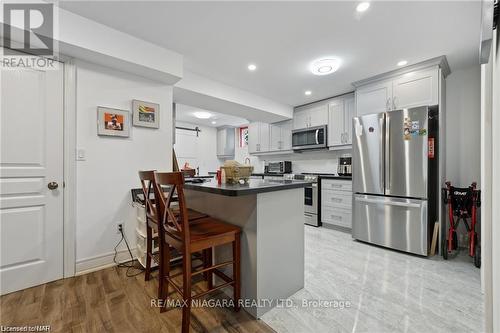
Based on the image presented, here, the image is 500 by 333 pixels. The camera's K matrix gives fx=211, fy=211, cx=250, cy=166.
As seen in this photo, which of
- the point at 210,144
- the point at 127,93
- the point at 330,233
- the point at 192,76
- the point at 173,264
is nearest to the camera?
the point at 173,264

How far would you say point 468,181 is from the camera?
9.73ft

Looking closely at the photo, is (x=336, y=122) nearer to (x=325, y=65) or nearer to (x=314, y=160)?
(x=314, y=160)

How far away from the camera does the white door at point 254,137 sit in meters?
→ 5.76

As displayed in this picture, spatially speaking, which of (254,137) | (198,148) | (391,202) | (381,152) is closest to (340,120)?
(381,152)

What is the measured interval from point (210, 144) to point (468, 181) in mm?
6033

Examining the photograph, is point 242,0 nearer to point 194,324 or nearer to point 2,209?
point 194,324

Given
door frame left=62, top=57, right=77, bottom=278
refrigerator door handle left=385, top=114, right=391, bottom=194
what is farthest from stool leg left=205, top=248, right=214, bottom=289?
refrigerator door handle left=385, top=114, right=391, bottom=194

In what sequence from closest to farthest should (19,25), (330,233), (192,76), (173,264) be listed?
(19,25) → (173,264) → (192,76) → (330,233)

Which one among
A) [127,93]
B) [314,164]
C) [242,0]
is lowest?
[314,164]

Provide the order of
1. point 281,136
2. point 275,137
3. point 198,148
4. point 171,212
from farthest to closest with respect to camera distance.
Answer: point 198,148, point 275,137, point 281,136, point 171,212

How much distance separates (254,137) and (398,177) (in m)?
3.68

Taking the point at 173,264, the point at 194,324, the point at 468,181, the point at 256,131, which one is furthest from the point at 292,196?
the point at 256,131

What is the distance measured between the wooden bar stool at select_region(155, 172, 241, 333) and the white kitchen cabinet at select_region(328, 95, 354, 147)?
3.09m

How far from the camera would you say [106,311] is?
1613 mm
